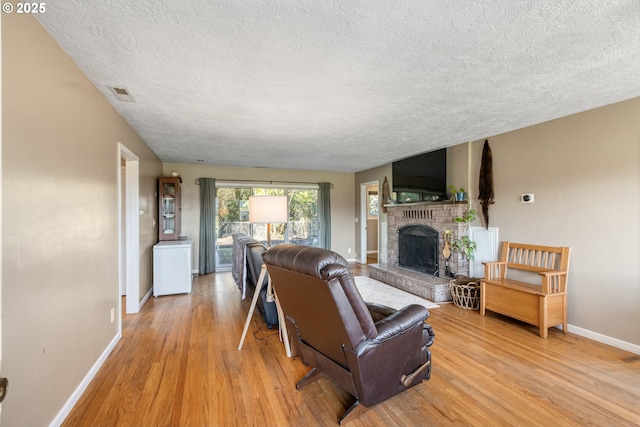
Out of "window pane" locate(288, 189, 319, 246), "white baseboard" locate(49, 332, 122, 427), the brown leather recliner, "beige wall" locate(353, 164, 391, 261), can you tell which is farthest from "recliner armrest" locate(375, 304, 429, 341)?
"window pane" locate(288, 189, 319, 246)

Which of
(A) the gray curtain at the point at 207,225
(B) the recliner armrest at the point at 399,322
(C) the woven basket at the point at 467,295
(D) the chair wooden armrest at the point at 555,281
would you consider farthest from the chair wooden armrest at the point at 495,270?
(A) the gray curtain at the point at 207,225

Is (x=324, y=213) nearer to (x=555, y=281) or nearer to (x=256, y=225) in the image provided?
(x=256, y=225)

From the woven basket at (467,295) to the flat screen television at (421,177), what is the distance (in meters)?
1.38

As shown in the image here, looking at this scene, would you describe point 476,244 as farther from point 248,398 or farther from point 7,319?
point 7,319

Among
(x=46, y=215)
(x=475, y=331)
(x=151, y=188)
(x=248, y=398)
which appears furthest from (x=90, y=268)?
(x=475, y=331)

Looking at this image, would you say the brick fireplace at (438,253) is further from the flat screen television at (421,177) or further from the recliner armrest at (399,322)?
the recliner armrest at (399,322)

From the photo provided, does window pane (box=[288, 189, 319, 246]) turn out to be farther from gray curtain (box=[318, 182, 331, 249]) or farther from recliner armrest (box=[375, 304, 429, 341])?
recliner armrest (box=[375, 304, 429, 341])

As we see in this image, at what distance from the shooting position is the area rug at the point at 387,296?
4.33 metres

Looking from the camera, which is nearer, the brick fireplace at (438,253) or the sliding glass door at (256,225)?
the brick fireplace at (438,253)

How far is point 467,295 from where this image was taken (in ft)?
13.5

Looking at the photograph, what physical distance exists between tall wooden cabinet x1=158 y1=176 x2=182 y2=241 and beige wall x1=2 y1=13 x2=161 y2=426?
Answer: 268cm

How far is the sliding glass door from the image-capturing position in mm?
6820

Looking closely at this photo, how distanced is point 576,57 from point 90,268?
3.83 metres

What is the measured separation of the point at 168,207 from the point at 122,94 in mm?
3059
